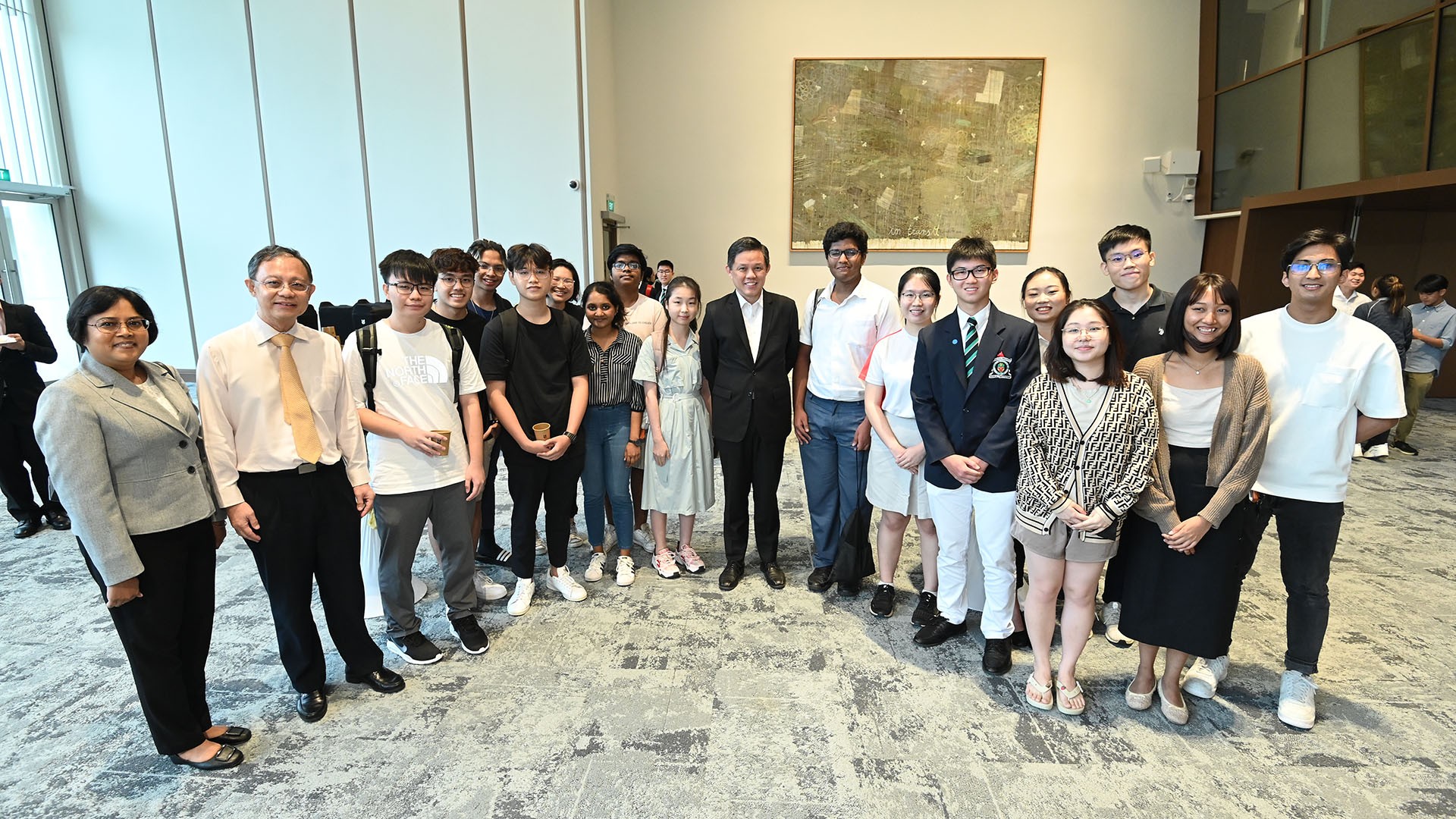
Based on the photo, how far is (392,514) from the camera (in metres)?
2.61

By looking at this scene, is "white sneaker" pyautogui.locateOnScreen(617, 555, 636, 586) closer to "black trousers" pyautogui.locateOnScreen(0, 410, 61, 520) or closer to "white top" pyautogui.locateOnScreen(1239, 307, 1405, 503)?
"white top" pyautogui.locateOnScreen(1239, 307, 1405, 503)

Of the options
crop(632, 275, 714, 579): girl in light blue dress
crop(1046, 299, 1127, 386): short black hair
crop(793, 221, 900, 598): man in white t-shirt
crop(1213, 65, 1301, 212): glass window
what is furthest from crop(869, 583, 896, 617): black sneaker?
crop(1213, 65, 1301, 212): glass window

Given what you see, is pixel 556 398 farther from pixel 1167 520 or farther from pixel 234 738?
pixel 1167 520

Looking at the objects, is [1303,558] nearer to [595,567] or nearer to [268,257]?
[595,567]

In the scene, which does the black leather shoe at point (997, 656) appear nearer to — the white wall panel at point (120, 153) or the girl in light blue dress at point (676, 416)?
the girl in light blue dress at point (676, 416)

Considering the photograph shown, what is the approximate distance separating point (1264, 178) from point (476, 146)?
869cm

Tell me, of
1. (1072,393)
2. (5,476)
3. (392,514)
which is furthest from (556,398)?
(5,476)

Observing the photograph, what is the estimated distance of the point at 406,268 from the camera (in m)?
A: 2.47

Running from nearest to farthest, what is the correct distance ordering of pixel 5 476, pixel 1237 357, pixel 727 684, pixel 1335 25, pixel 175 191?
pixel 1237 357 → pixel 727 684 → pixel 5 476 → pixel 1335 25 → pixel 175 191

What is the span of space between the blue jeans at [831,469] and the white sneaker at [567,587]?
122 cm

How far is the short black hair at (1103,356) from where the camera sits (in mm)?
2162

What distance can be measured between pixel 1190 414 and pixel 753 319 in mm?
1815

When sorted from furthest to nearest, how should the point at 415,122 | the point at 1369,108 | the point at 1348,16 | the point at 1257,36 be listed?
the point at 1257,36
the point at 415,122
the point at 1348,16
the point at 1369,108

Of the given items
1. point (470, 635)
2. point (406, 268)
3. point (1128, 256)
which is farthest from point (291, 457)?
point (1128, 256)
